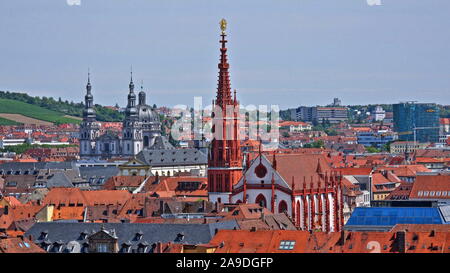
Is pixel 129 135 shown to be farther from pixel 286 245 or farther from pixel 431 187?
pixel 286 245

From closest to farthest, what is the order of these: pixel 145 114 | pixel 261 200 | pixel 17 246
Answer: pixel 17 246
pixel 261 200
pixel 145 114

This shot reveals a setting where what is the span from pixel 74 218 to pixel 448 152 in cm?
8882

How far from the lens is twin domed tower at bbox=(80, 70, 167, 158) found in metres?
161

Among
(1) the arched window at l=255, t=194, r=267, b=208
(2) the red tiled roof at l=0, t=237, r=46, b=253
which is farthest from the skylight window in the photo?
(1) the arched window at l=255, t=194, r=267, b=208

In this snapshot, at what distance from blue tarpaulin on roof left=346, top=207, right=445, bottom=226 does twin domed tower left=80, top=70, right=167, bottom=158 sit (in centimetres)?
10597

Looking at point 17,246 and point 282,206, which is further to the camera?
point 282,206

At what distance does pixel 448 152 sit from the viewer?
145125 mm

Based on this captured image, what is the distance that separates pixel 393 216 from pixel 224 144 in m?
11.6

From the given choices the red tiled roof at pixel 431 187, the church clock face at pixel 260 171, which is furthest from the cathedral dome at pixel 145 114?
the church clock face at pixel 260 171

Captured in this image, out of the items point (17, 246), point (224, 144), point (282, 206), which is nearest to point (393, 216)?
point (282, 206)

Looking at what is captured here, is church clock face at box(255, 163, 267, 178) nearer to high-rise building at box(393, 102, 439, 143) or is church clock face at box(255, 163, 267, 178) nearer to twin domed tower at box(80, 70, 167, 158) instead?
twin domed tower at box(80, 70, 167, 158)

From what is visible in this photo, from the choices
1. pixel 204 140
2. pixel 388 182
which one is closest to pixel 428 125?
pixel 204 140

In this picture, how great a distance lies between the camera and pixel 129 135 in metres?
162

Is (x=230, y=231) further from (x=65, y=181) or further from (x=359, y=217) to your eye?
(x=65, y=181)
